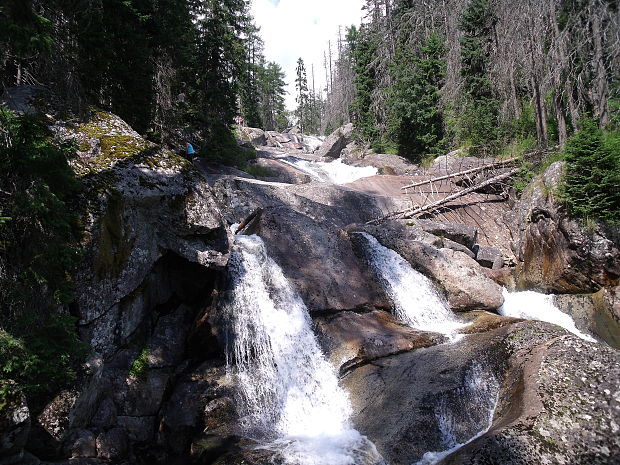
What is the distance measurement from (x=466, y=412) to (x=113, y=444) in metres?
5.39

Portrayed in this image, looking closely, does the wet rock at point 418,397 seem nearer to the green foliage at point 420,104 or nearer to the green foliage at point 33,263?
the green foliage at point 33,263

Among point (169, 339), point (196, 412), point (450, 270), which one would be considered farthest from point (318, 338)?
point (450, 270)

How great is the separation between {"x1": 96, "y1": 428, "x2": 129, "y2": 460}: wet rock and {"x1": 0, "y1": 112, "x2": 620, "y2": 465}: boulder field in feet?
0.09

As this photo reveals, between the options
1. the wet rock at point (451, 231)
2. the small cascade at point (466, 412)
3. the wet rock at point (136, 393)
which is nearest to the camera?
the small cascade at point (466, 412)

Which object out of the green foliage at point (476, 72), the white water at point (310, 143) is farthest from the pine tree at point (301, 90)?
the green foliage at point (476, 72)

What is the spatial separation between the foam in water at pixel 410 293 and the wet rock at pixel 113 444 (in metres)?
6.07

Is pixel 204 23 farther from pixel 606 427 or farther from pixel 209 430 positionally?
pixel 606 427

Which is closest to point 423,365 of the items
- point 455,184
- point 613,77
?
point 613,77

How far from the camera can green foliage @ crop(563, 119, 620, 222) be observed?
356 inches

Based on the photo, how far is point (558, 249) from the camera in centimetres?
1026

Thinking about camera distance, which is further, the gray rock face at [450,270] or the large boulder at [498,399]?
the gray rock face at [450,270]

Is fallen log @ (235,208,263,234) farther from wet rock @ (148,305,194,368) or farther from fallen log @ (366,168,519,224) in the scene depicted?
fallen log @ (366,168,519,224)

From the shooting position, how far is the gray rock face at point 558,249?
30.3ft

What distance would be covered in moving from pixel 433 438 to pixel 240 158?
56.5 ft
